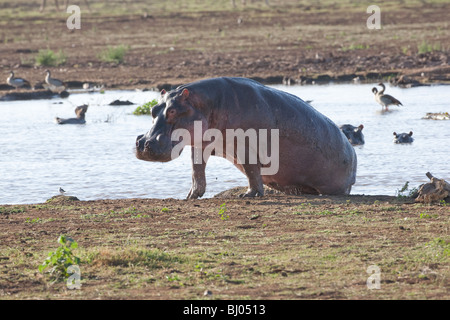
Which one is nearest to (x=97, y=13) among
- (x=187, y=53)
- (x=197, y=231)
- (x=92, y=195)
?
(x=187, y=53)

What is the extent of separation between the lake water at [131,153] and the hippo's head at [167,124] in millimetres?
2134

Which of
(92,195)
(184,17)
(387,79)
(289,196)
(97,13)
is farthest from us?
(97,13)

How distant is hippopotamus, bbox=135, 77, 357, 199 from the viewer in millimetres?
7484

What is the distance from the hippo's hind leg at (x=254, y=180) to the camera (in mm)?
8102

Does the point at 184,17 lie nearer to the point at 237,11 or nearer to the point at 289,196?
the point at 237,11

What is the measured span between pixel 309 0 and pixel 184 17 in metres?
13.3

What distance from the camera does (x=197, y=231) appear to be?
21.0ft

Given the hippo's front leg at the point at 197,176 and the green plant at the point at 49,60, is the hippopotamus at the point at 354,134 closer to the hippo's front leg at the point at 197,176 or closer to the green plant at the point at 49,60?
the hippo's front leg at the point at 197,176

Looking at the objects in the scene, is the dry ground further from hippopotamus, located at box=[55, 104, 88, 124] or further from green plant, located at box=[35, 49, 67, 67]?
green plant, located at box=[35, 49, 67, 67]

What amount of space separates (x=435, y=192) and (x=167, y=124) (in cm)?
250

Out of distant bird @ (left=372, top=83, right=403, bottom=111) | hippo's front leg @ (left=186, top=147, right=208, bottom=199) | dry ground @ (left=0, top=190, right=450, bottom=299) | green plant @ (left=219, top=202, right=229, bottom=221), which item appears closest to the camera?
dry ground @ (left=0, top=190, right=450, bottom=299)

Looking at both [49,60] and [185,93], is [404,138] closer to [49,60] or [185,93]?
[185,93]

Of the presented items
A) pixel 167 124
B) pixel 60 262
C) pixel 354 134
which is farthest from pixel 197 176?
pixel 354 134

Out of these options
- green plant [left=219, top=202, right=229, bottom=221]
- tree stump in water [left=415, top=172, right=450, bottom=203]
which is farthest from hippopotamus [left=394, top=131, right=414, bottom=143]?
green plant [left=219, top=202, right=229, bottom=221]
